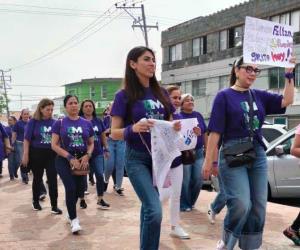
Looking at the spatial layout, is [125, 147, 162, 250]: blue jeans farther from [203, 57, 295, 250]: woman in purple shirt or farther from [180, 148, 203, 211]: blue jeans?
[180, 148, 203, 211]: blue jeans

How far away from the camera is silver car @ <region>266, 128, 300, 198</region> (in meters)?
9.43

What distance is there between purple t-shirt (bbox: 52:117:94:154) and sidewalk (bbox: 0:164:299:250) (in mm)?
1035

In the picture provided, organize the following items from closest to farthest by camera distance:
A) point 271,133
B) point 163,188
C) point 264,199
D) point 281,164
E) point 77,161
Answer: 1. point 163,188
2. point 264,199
3. point 77,161
4. point 281,164
5. point 271,133

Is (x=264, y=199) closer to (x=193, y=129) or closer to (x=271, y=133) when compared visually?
(x=193, y=129)

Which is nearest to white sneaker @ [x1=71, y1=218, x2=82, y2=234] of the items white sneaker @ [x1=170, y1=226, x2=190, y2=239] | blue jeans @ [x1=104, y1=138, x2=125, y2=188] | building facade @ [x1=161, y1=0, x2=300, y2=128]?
white sneaker @ [x1=170, y1=226, x2=190, y2=239]

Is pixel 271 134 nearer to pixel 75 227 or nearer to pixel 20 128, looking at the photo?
pixel 75 227

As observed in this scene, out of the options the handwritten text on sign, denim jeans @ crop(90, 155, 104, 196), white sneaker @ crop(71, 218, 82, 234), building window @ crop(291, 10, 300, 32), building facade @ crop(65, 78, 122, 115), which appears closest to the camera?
the handwritten text on sign

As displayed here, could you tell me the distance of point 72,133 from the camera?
710 cm

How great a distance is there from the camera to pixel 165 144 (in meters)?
4.44

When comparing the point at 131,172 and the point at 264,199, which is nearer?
the point at 131,172

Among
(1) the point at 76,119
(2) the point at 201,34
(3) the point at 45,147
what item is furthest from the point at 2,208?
(2) the point at 201,34

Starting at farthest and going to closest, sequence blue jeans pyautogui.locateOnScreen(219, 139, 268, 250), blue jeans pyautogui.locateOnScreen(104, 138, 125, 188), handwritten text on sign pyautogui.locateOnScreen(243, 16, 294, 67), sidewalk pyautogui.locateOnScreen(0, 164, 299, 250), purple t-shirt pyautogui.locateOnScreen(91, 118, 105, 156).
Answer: blue jeans pyautogui.locateOnScreen(104, 138, 125, 188)
purple t-shirt pyautogui.locateOnScreen(91, 118, 105, 156)
sidewalk pyautogui.locateOnScreen(0, 164, 299, 250)
handwritten text on sign pyautogui.locateOnScreen(243, 16, 294, 67)
blue jeans pyautogui.locateOnScreen(219, 139, 268, 250)

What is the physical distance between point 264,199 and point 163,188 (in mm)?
1006

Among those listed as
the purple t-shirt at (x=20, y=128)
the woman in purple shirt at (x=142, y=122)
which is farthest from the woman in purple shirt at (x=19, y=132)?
the woman in purple shirt at (x=142, y=122)
